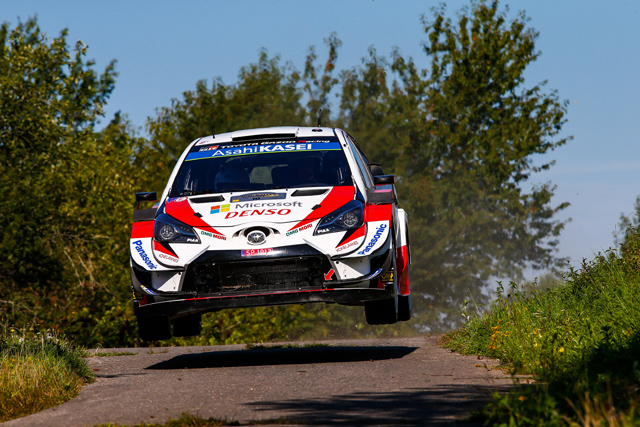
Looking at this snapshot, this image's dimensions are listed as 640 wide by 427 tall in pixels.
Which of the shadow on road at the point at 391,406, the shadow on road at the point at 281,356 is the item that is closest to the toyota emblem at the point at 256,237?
the shadow on road at the point at 281,356

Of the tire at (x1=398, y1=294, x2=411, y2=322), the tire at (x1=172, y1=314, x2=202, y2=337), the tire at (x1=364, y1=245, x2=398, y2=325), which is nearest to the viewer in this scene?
the tire at (x1=364, y1=245, x2=398, y2=325)

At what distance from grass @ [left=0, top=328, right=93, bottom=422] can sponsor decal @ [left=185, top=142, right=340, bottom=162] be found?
252 centimetres

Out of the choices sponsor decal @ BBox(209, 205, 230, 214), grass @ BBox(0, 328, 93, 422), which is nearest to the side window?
sponsor decal @ BBox(209, 205, 230, 214)

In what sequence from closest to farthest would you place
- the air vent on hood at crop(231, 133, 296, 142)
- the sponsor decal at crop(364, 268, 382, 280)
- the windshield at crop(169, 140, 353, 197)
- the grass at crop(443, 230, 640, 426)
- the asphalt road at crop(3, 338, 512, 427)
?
the grass at crop(443, 230, 640, 426) → the asphalt road at crop(3, 338, 512, 427) → the sponsor decal at crop(364, 268, 382, 280) → the windshield at crop(169, 140, 353, 197) → the air vent on hood at crop(231, 133, 296, 142)

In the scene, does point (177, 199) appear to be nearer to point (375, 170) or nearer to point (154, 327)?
point (154, 327)

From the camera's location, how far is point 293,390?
20.5 feet

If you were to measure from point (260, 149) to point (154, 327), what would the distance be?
7.34ft

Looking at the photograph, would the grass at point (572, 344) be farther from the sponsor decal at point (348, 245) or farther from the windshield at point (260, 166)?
the windshield at point (260, 166)

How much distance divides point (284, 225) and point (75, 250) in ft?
70.9

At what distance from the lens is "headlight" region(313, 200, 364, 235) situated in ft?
25.5

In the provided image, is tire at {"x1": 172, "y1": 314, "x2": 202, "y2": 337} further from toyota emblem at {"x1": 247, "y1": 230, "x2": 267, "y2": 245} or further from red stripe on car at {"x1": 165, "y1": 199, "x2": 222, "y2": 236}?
toyota emblem at {"x1": 247, "y1": 230, "x2": 267, "y2": 245}

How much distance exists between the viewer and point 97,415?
217 inches

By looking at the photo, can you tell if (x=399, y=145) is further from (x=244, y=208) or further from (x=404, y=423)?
(x=404, y=423)

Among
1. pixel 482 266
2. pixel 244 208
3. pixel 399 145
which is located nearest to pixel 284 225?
pixel 244 208
